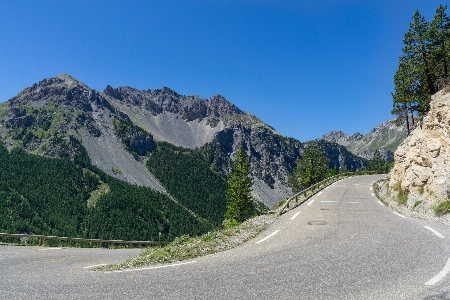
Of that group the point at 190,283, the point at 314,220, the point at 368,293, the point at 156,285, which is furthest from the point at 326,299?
the point at 314,220

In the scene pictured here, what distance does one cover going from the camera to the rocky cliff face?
62.1 feet

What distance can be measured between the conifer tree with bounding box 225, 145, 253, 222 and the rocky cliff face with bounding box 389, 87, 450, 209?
29584 mm

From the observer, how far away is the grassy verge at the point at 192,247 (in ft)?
33.4

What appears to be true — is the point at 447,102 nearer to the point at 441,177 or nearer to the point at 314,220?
the point at 441,177

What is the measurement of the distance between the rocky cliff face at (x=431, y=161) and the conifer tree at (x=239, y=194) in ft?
97.1

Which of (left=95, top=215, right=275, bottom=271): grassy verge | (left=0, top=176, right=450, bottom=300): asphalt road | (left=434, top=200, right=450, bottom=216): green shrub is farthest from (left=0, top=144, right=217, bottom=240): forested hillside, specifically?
(left=0, top=176, right=450, bottom=300): asphalt road

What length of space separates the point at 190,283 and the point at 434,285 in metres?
5.39

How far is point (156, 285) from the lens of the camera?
6898 mm

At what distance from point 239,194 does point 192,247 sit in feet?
137

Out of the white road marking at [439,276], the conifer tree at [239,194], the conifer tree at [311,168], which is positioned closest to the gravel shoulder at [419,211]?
the white road marking at [439,276]

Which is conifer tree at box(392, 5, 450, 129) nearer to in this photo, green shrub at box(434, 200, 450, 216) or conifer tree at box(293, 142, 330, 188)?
green shrub at box(434, 200, 450, 216)

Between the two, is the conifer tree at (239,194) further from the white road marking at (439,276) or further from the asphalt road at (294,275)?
Answer: the white road marking at (439,276)

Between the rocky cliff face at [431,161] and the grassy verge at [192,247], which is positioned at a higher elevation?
the rocky cliff face at [431,161]

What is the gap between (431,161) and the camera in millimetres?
21516
